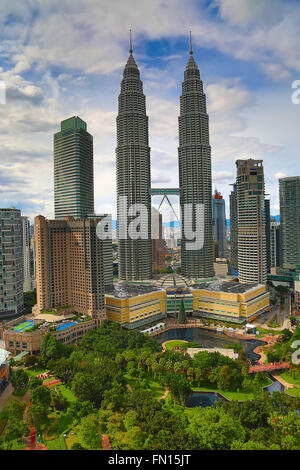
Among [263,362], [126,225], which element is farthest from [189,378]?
[126,225]

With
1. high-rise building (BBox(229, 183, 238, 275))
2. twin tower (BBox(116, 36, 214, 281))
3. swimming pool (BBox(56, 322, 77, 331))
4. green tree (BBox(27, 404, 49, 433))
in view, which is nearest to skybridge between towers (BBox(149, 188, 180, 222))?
twin tower (BBox(116, 36, 214, 281))

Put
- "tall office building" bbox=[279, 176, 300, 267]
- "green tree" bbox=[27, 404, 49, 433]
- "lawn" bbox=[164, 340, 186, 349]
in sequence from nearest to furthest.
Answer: "green tree" bbox=[27, 404, 49, 433] → "lawn" bbox=[164, 340, 186, 349] → "tall office building" bbox=[279, 176, 300, 267]

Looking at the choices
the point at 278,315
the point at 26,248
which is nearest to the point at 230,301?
the point at 278,315

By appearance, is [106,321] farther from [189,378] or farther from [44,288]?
[189,378]

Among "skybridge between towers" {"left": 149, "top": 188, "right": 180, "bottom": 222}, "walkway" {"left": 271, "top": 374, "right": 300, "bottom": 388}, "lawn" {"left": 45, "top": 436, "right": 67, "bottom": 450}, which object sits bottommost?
"walkway" {"left": 271, "top": 374, "right": 300, "bottom": 388}

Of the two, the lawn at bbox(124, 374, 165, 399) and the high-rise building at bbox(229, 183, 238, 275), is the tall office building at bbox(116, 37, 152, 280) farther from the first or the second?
the lawn at bbox(124, 374, 165, 399)

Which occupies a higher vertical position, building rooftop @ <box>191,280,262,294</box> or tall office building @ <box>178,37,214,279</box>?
tall office building @ <box>178,37,214,279</box>
